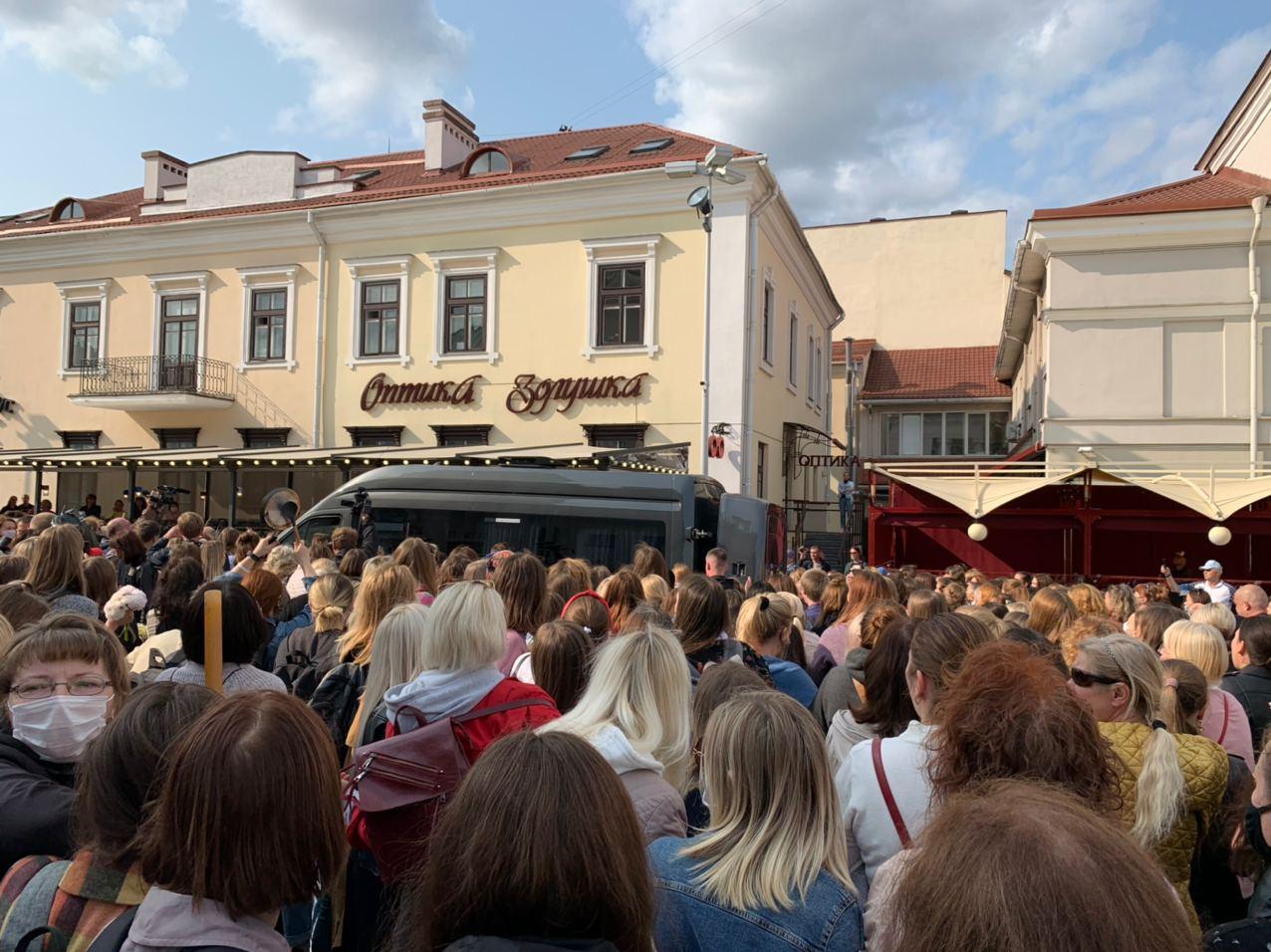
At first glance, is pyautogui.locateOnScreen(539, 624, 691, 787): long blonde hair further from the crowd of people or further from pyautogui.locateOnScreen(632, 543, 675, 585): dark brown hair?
pyautogui.locateOnScreen(632, 543, 675, 585): dark brown hair

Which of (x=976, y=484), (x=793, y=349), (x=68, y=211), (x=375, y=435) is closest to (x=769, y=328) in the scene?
(x=793, y=349)

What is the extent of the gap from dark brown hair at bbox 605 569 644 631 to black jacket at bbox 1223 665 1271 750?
10.2 feet

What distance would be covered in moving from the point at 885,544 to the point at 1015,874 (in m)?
15.9

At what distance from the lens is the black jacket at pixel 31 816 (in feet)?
7.91

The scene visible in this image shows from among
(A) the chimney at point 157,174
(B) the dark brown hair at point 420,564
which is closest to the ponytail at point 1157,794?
(B) the dark brown hair at point 420,564

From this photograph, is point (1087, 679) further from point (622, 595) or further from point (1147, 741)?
point (622, 595)

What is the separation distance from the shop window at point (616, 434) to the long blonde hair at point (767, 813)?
19.2 metres

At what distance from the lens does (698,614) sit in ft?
16.0

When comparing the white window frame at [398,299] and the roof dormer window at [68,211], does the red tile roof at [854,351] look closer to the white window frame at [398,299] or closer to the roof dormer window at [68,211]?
the white window frame at [398,299]

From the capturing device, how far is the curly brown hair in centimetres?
240

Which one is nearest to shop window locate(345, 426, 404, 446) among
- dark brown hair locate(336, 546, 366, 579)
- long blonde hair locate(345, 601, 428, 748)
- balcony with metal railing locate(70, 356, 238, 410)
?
balcony with metal railing locate(70, 356, 238, 410)

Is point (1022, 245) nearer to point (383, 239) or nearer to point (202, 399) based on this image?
point (383, 239)

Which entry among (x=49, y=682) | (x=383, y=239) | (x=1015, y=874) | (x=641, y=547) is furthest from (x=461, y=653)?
(x=383, y=239)

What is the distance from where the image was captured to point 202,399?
80.9 ft
